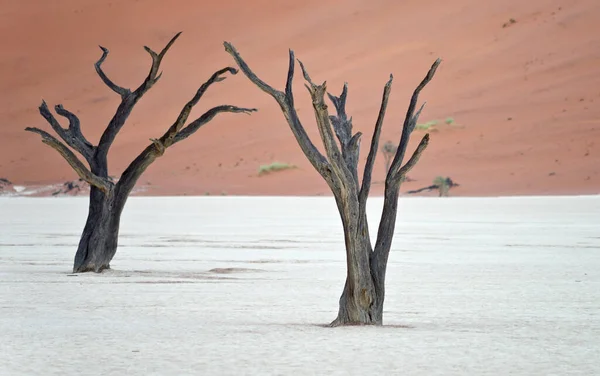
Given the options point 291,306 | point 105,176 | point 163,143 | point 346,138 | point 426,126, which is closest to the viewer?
point 346,138

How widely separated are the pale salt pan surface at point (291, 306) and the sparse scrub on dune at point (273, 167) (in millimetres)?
33021

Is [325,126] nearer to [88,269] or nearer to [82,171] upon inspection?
[82,171]

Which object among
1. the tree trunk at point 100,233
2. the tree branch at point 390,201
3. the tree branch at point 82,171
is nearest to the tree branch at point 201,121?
the tree branch at point 82,171

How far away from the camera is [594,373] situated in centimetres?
707

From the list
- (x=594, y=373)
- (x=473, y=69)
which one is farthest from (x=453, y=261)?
(x=473, y=69)

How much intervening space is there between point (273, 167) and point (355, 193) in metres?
48.3

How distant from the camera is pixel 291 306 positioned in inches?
428

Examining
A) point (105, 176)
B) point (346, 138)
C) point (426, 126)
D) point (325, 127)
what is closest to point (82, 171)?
point (105, 176)

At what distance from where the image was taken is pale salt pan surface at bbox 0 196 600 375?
24.7 ft

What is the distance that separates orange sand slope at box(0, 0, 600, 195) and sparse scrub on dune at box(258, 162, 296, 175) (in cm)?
47

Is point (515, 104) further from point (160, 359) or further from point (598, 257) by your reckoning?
point (160, 359)

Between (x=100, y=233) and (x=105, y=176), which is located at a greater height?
(x=105, y=176)

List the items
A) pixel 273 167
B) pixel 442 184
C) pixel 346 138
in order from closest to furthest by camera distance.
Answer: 1. pixel 346 138
2. pixel 442 184
3. pixel 273 167

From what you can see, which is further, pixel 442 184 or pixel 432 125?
pixel 432 125
